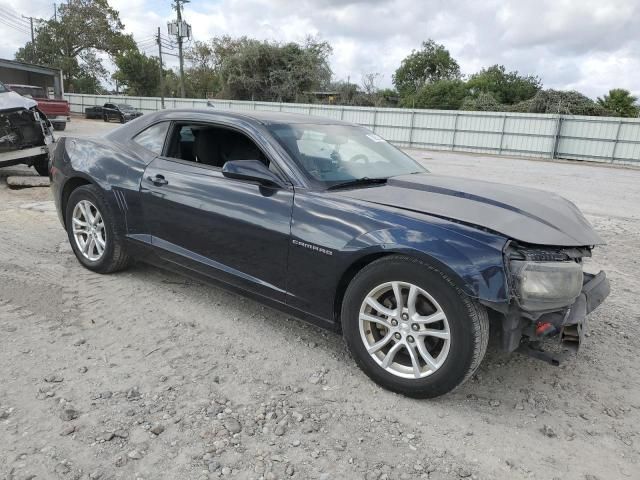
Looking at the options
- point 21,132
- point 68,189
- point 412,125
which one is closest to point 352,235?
point 68,189

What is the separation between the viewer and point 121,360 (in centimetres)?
302

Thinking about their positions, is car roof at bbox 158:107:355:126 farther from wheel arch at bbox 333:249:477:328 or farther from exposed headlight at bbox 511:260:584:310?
exposed headlight at bbox 511:260:584:310

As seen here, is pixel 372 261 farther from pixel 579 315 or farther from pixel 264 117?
pixel 264 117

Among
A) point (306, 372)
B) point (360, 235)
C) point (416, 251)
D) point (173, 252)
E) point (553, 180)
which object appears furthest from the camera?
point (553, 180)

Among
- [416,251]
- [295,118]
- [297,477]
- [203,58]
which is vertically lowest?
[297,477]

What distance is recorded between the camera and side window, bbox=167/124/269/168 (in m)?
3.63

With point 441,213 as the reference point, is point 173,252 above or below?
below

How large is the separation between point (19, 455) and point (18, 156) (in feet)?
24.7

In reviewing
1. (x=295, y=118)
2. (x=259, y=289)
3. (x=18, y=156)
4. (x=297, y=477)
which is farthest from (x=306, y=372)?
(x=18, y=156)

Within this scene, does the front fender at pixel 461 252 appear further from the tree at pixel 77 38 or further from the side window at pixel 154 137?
the tree at pixel 77 38

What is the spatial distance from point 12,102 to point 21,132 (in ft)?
1.68

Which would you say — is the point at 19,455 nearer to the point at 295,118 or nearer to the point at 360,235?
the point at 360,235

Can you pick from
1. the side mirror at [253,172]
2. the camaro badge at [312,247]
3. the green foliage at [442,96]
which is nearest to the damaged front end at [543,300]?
the camaro badge at [312,247]

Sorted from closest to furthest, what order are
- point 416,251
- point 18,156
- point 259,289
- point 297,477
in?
point 297,477, point 416,251, point 259,289, point 18,156
